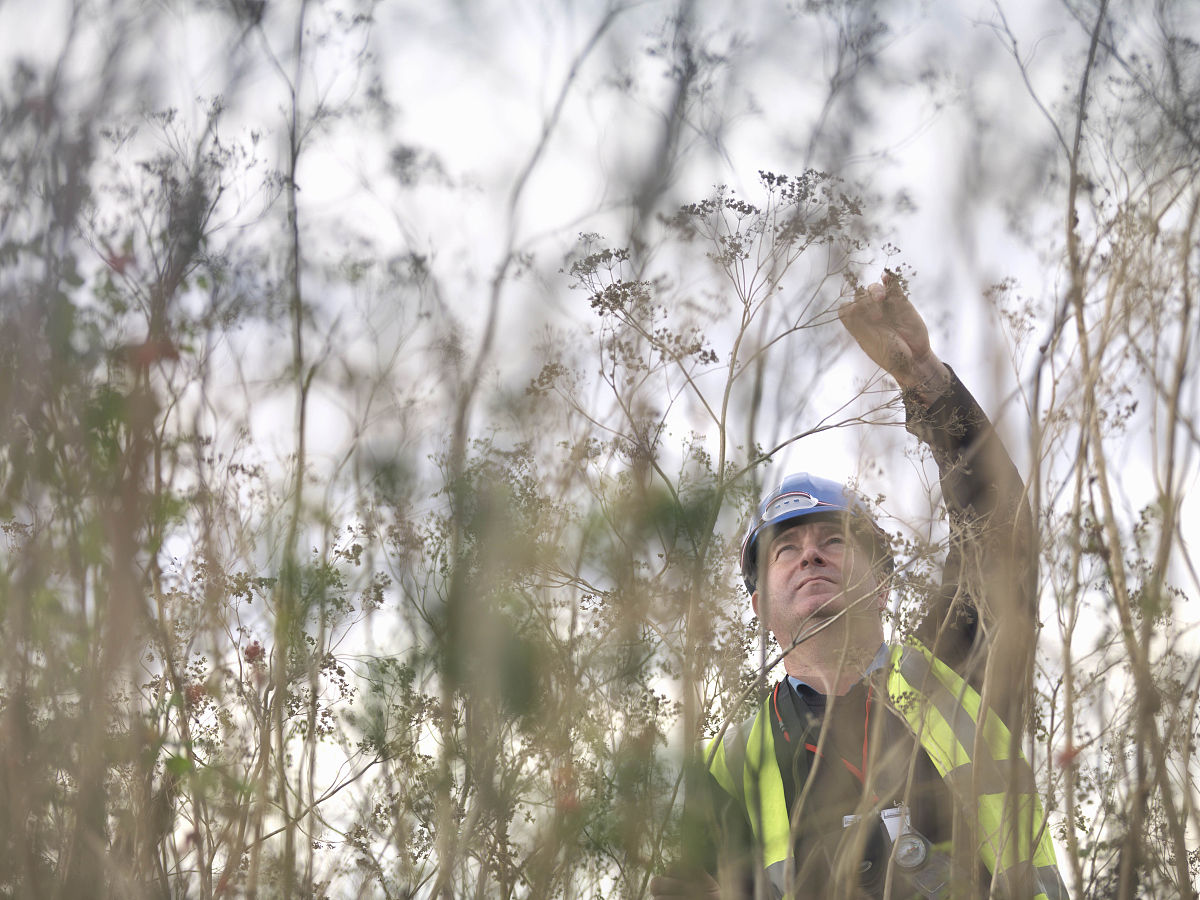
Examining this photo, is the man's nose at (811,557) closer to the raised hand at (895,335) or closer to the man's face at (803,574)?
the man's face at (803,574)

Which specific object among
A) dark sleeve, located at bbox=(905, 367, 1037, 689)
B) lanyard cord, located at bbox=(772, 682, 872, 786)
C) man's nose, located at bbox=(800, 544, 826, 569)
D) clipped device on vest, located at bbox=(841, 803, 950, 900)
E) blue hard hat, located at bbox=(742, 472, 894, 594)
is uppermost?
blue hard hat, located at bbox=(742, 472, 894, 594)

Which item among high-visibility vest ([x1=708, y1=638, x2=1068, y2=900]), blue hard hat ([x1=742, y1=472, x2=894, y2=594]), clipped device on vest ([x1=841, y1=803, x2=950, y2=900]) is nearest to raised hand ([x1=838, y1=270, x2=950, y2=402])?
blue hard hat ([x1=742, y1=472, x2=894, y2=594])

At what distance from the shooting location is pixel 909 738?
1459 mm

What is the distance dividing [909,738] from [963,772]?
15 cm

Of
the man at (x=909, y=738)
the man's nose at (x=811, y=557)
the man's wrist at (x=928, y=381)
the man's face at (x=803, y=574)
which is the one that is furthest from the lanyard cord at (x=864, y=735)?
the man's wrist at (x=928, y=381)

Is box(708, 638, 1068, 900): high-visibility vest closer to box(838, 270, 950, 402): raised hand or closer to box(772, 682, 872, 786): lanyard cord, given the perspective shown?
box(772, 682, 872, 786): lanyard cord

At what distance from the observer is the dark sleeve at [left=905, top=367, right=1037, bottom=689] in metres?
1.37

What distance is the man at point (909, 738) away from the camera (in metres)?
1.34

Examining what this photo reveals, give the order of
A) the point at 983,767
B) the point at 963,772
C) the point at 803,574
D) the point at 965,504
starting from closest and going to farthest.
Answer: the point at 983,767 < the point at 963,772 < the point at 965,504 < the point at 803,574

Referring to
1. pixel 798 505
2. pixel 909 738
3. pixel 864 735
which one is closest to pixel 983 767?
pixel 909 738

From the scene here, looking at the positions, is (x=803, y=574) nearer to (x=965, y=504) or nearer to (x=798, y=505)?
(x=798, y=505)

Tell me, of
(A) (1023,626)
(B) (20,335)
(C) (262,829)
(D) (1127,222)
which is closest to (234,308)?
(B) (20,335)

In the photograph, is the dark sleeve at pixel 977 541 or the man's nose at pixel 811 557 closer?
the dark sleeve at pixel 977 541

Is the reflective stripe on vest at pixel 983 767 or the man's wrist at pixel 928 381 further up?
the man's wrist at pixel 928 381
